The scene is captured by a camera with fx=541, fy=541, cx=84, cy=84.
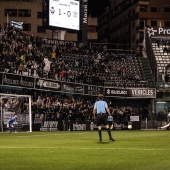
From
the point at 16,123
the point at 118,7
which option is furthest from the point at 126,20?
the point at 16,123

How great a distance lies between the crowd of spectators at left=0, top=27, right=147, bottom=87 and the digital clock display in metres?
2.66

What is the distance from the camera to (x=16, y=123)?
42.6m

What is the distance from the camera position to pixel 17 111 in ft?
141

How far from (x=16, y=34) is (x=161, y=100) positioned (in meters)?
23.7

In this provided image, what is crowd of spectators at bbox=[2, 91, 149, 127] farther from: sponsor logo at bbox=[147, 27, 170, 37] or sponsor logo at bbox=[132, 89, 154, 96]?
sponsor logo at bbox=[147, 27, 170, 37]

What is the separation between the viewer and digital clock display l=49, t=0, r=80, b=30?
65.6 m

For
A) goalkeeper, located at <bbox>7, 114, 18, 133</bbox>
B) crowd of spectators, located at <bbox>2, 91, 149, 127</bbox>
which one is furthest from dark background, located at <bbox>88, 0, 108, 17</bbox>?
goalkeeper, located at <bbox>7, 114, 18, 133</bbox>

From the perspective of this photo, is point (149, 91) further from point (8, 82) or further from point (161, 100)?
point (8, 82)

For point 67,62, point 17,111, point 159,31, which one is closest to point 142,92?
point 67,62

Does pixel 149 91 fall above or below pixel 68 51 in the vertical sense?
below

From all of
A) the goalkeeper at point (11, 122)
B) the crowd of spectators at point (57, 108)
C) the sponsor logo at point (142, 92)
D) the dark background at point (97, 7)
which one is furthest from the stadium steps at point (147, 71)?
the dark background at point (97, 7)

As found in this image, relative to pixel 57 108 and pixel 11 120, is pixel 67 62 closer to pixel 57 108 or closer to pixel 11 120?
pixel 57 108

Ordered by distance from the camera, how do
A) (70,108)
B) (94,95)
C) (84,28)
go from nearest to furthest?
1. (70,108)
2. (94,95)
3. (84,28)

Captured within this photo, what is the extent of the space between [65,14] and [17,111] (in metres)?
26.8
